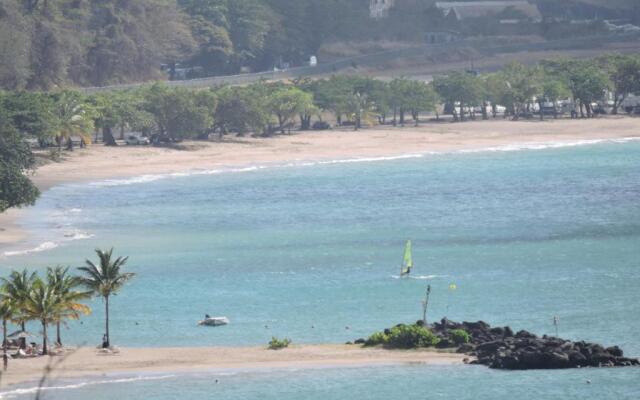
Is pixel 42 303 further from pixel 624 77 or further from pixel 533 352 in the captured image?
pixel 624 77

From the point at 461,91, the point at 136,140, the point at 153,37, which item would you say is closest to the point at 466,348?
the point at 136,140

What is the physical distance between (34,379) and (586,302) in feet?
82.0

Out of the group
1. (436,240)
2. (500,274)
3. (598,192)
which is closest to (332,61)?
(598,192)

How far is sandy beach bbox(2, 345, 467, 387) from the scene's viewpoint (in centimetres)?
5634

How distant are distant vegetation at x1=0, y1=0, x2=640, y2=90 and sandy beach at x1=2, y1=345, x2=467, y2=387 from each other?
8655 centimetres

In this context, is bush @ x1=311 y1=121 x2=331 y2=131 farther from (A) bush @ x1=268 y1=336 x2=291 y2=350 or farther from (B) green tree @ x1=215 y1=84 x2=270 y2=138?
(A) bush @ x1=268 y1=336 x2=291 y2=350

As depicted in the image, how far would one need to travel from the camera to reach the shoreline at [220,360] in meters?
56.3

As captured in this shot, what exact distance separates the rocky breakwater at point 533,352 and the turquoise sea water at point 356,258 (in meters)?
0.73

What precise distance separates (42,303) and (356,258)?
89.6 ft

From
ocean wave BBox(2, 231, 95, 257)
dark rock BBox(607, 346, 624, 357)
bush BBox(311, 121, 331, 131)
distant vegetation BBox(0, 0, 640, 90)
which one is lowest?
dark rock BBox(607, 346, 624, 357)

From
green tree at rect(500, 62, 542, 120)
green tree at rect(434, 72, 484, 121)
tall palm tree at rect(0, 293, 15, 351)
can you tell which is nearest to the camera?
tall palm tree at rect(0, 293, 15, 351)

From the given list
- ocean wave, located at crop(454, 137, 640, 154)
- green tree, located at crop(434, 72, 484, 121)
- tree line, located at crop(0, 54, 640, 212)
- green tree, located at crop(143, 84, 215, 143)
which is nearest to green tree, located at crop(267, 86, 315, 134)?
tree line, located at crop(0, 54, 640, 212)

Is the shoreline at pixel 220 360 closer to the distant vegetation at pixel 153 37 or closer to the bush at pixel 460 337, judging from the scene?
the bush at pixel 460 337

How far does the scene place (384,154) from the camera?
132500 millimetres
